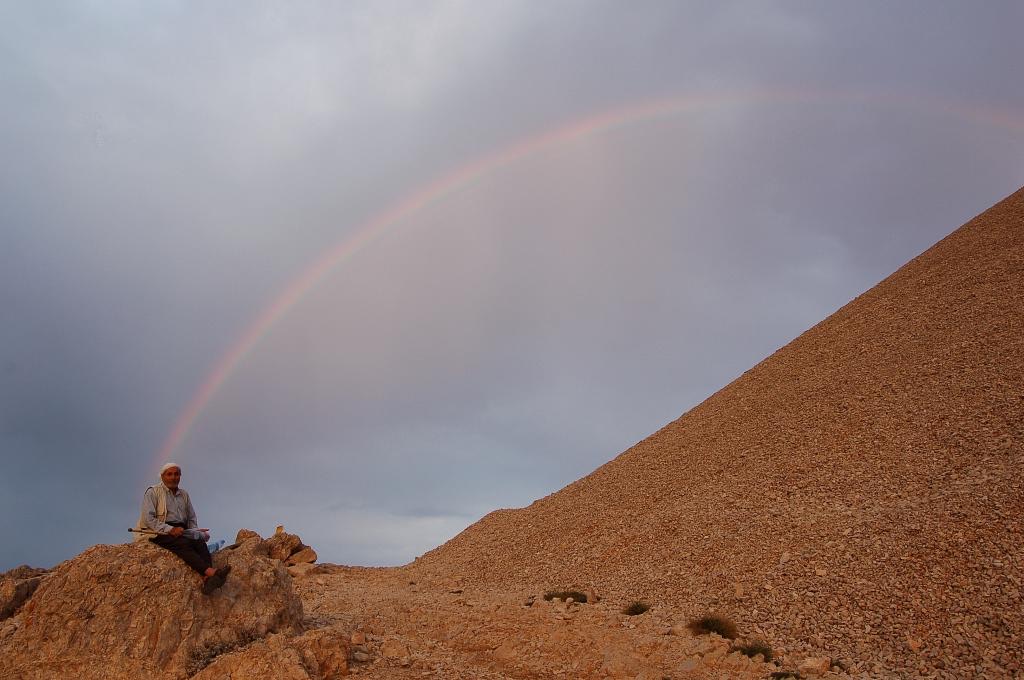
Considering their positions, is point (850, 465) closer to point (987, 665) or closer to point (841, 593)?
point (841, 593)

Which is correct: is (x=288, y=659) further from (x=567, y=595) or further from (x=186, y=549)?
(x=567, y=595)

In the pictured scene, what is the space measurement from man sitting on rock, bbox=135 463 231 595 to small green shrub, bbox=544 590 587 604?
8137mm

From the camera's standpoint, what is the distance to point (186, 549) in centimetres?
1288

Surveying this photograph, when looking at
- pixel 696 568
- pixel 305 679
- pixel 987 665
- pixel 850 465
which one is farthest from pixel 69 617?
pixel 850 465

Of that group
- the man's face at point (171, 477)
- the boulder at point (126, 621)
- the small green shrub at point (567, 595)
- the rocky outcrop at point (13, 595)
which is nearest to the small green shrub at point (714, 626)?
the small green shrub at point (567, 595)

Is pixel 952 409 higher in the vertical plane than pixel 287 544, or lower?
lower

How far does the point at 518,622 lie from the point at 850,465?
10.2 meters

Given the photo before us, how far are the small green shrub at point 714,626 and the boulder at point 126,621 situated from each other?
7.64m

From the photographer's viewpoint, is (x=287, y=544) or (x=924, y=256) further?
(x=924, y=256)

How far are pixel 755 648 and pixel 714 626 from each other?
3.98 ft

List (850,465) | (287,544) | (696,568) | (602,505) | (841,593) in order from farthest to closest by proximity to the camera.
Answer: (287,544)
(602,505)
(850,465)
(696,568)
(841,593)

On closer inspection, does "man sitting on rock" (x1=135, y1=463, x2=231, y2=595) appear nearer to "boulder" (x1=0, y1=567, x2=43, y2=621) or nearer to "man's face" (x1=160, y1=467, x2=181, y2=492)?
"man's face" (x1=160, y1=467, x2=181, y2=492)

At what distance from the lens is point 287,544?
98.4 feet

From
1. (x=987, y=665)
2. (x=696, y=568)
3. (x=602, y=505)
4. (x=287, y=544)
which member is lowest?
(x=987, y=665)
